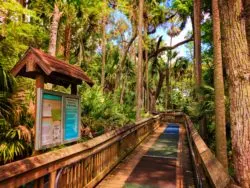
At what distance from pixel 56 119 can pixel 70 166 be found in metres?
0.85

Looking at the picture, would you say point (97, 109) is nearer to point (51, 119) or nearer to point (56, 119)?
point (56, 119)

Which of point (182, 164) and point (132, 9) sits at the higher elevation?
point (132, 9)

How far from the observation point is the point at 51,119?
4.45 m

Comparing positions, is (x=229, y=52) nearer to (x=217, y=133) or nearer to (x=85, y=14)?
(x=217, y=133)

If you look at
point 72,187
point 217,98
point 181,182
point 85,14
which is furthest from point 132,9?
point 72,187

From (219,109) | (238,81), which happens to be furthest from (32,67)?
(219,109)

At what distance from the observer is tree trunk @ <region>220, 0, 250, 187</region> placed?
4066 millimetres

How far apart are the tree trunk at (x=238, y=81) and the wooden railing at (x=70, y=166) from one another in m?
2.66

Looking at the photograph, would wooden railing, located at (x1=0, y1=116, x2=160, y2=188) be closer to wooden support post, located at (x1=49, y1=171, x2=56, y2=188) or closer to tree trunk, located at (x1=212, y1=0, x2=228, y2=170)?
wooden support post, located at (x1=49, y1=171, x2=56, y2=188)

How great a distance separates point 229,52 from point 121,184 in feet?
12.5

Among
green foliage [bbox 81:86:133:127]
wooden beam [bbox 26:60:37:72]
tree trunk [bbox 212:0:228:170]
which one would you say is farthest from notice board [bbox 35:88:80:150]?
green foliage [bbox 81:86:133:127]

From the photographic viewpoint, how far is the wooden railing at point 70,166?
3.04 metres

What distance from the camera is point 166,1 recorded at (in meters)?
26.8

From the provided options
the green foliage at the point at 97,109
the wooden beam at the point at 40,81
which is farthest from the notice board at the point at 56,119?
the green foliage at the point at 97,109
